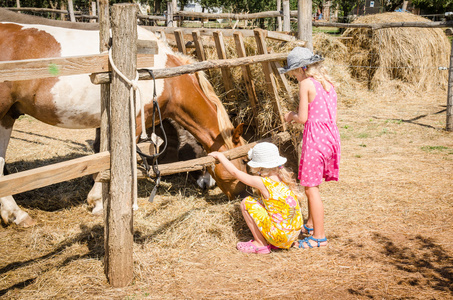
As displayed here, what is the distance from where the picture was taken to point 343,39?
1209 cm

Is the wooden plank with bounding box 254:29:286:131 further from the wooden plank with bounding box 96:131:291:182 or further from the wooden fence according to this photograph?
the wooden fence

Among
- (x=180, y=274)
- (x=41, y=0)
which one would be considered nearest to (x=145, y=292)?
(x=180, y=274)

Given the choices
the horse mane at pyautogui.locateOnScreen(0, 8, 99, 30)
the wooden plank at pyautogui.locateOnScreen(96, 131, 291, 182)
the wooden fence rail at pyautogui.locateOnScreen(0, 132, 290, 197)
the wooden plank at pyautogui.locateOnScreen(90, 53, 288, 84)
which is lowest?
the wooden plank at pyautogui.locateOnScreen(96, 131, 291, 182)

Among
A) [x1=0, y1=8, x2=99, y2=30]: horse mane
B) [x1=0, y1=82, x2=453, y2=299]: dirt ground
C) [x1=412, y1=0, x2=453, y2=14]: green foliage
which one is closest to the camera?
[x1=0, y1=82, x2=453, y2=299]: dirt ground

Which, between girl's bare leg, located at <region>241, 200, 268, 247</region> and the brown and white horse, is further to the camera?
the brown and white horse

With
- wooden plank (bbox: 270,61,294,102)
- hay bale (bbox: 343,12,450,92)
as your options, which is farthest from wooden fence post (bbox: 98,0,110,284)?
hay bale (bbox: 343,12,450,92)

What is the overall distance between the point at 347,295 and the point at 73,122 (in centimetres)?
329

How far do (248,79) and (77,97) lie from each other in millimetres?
1950

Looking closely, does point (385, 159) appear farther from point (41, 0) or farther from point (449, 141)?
point (41, 0)

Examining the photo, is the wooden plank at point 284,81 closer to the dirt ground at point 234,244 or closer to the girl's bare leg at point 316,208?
the dirt ground at point 234,244

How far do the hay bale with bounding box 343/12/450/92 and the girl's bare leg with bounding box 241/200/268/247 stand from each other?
29.7 ft

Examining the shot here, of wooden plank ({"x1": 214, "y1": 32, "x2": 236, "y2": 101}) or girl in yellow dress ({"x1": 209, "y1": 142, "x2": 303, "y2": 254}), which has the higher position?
wooden plank ({"x1": 214, "y1": 32, "x2": 236, "y2": 101})

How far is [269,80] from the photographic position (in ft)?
15.3

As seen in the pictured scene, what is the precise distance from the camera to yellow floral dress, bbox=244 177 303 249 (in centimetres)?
341
